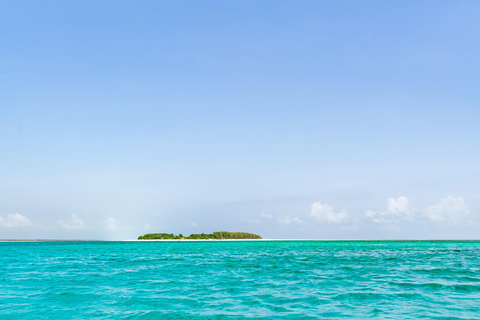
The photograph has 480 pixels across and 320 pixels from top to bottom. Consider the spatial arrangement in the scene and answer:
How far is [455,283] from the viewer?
2877 centimetres

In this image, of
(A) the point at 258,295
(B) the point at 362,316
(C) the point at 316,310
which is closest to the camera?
(B) the point at 362,316

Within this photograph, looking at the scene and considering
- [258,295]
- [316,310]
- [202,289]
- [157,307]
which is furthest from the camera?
[202,289]

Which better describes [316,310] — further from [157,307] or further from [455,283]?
[455,283]

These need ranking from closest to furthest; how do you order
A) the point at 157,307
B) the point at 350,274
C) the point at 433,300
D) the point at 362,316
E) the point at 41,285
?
the point at 362,316 → the point at 157,307 → the point at 433,300 → the point at 41,285 → the point at 350,274

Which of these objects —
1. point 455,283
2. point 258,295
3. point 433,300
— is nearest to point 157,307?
point 258,295

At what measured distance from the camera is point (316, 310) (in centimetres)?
1925

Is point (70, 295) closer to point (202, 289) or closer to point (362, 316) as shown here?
point (202, 289)

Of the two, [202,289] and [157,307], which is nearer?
[157,307]

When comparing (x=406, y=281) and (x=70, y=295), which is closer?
(x=70, y=295)

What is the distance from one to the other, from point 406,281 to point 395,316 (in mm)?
13422

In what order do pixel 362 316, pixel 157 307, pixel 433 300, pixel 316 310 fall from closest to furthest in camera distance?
pixel 362 316 < pixel 316 310 < pixel 157 307 < pixel 433 300

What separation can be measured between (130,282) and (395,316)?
19805 millimetres

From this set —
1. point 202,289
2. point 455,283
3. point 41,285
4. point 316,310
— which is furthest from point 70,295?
point 455,283

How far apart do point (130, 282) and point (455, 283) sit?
23809 mm
